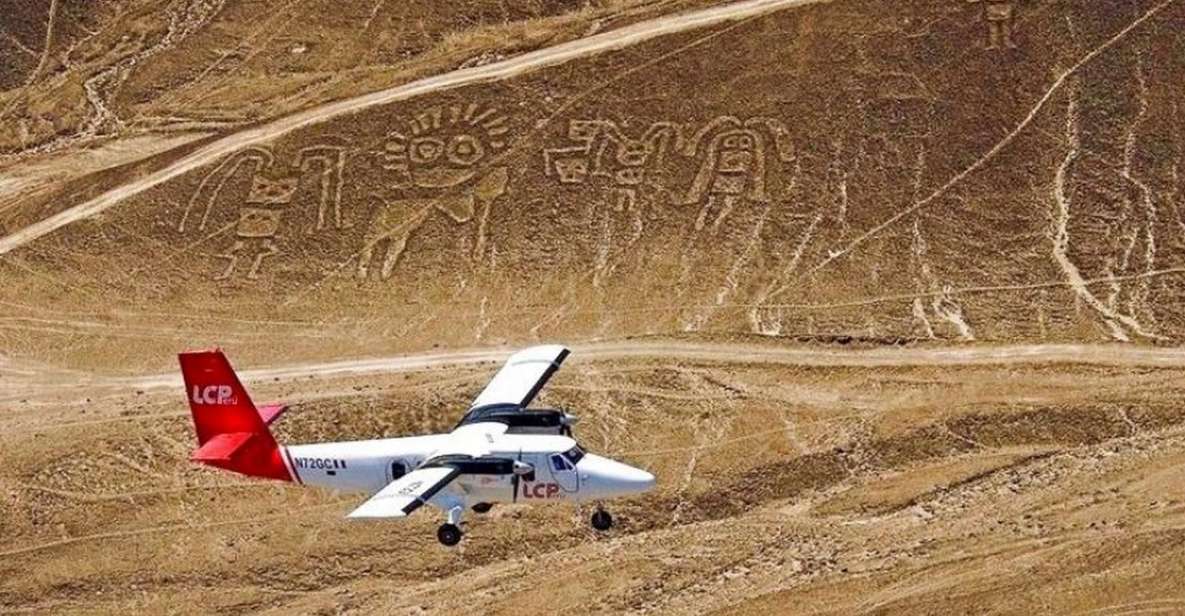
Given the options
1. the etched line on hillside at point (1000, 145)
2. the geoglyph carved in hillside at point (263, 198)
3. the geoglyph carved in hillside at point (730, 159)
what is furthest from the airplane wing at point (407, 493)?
the geoglyph carved in hillside at point (263, 198)

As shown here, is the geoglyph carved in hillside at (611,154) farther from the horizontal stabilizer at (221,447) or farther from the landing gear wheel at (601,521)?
the landing gear wheel at (601,521)

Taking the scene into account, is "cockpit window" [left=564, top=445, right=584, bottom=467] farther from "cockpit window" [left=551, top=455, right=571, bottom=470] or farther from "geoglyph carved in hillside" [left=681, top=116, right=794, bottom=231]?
"geoglyph carved in hillside" [left=681, top=116, right=794, bottom=231]

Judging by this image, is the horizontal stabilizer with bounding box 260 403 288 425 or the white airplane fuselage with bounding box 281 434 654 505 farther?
the horizontal stabilizer with bounding box 260 403 288 425

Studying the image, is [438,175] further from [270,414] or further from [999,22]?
[999,22]

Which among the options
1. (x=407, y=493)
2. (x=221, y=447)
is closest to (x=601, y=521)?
(x=407, y=493)

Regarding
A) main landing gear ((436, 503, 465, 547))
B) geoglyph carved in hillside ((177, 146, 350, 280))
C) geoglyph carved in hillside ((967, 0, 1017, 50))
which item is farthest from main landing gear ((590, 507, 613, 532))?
geoglyph carved in hillside ((967, 0, 1017, 50))
